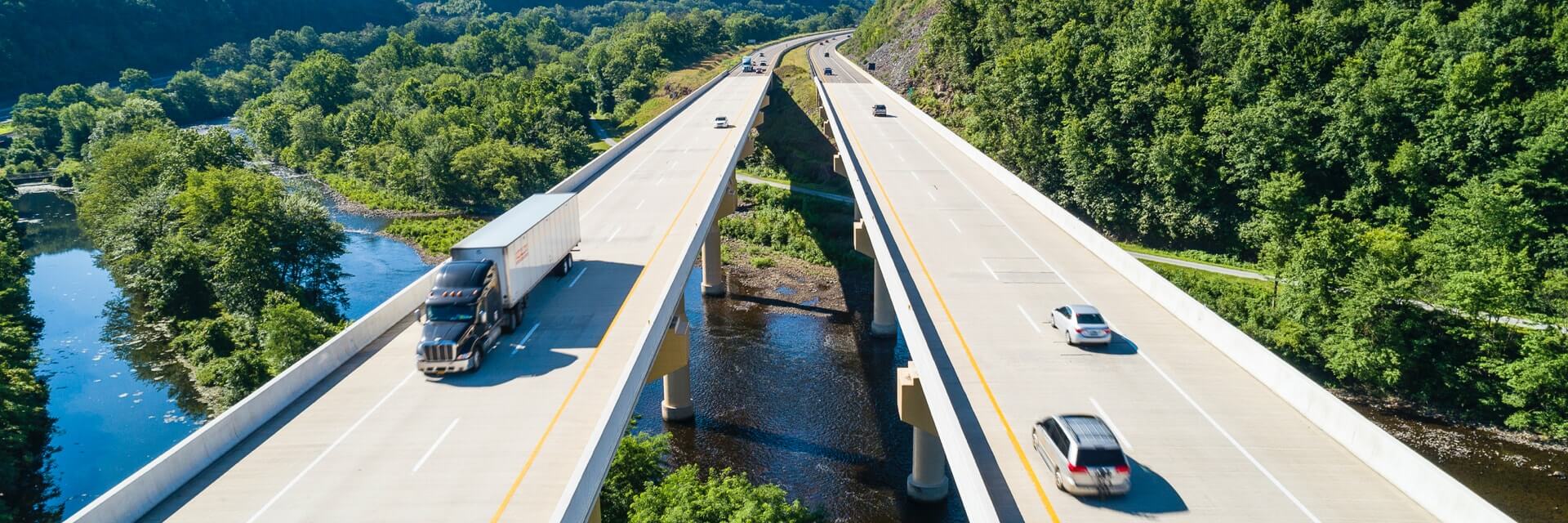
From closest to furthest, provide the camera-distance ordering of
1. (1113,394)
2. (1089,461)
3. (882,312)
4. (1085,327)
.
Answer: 1. (1089,461)
2. (1113,394)
3. (1085,327)
4. (882,312)

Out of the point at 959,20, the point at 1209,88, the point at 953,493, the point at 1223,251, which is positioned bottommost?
the point at 953,493

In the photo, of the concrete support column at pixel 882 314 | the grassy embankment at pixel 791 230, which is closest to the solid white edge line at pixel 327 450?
the concrete support column at pixel 882 314

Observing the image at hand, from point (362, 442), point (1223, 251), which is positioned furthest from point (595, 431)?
point (1223, 251)

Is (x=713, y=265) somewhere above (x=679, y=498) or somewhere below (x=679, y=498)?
below

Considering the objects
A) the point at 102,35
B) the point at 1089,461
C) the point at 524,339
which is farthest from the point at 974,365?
the point at 102,35

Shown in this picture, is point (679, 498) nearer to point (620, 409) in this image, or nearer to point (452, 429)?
point (620, 409)

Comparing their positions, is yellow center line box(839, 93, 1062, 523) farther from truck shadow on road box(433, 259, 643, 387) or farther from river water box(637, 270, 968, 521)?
truck shadow on road box(433, 259, 643, 387)

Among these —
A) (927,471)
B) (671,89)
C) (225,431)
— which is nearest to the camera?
(225,431)

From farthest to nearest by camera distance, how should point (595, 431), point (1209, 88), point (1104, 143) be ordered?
point (1104, 143), point (1209, 88), point (595, 431)

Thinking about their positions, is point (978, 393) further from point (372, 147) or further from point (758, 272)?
point (372, 147)
